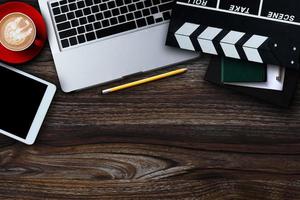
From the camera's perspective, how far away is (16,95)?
0.97 meters

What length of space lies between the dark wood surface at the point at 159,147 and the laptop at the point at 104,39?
3cm

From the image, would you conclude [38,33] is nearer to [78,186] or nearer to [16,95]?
[16,95]

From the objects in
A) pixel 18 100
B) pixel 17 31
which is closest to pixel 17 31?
pixel 17 31

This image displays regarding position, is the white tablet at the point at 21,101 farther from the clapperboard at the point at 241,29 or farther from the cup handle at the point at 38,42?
the clapperboard at the point at 241,29

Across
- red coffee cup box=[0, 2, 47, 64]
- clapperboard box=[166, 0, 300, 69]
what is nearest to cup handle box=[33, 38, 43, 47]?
red coffee cup box=[0, 2, 47, 64]

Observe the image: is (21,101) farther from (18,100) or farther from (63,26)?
(63,26)

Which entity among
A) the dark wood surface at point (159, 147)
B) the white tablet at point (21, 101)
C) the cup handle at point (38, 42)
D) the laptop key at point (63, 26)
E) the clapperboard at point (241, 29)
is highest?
the laptop key at point (63, 26)

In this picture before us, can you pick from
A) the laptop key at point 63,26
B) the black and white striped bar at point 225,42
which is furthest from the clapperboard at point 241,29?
the laptop key at point 63,26

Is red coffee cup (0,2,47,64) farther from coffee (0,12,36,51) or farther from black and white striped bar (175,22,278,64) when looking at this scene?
black and white striped bar (175,22,278,64)

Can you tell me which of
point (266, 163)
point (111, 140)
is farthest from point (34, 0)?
point (266, 163)

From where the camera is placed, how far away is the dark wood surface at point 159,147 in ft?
3.18

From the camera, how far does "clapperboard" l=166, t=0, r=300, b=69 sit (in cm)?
94

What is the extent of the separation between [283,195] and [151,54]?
1.16 ft

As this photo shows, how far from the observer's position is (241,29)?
95 centimetres
